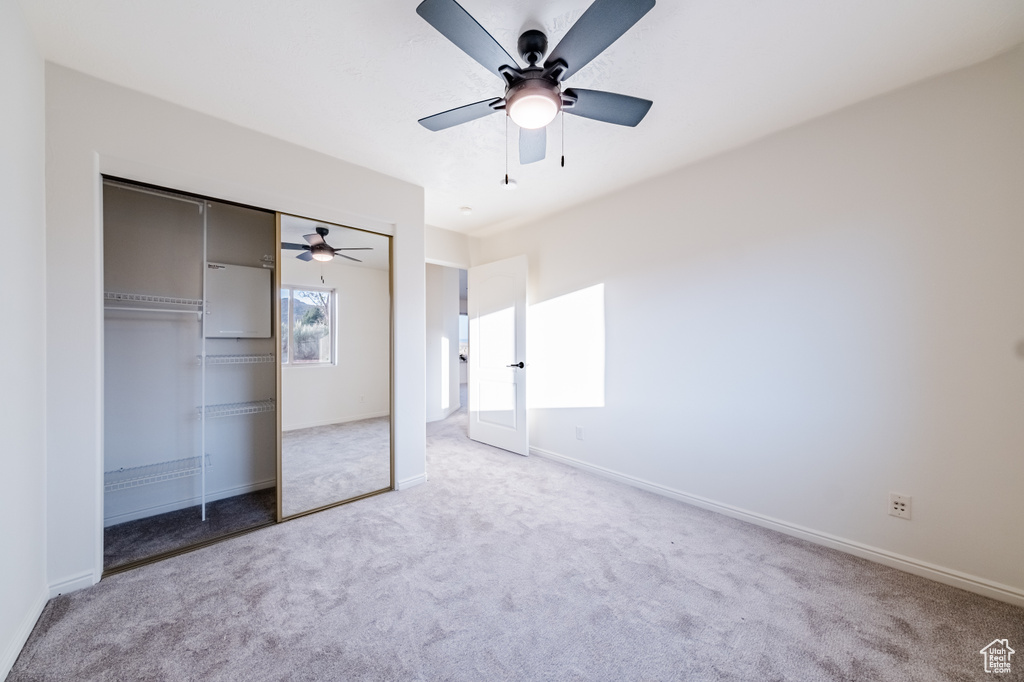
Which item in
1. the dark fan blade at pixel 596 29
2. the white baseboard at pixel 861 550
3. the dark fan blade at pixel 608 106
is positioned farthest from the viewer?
the white baseboard at pixel 861 550

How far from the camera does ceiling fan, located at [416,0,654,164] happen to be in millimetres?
1246

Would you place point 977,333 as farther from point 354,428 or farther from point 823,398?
point 354,428

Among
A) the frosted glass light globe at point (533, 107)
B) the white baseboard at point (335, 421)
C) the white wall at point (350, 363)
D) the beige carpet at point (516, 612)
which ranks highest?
the frosted glass light globe at point (533, 107)

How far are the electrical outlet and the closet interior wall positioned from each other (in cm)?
395

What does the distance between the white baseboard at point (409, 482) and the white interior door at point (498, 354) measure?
3.78 feet

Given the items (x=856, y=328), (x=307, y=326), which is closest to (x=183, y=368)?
(x=307, y=326)

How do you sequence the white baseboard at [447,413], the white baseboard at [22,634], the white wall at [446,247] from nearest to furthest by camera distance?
the white baseboard at [22,634], the white wall at [446,247], the white baseboard at [447,413]

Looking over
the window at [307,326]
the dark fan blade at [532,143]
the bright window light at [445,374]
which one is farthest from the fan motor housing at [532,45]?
the bright window light at [445,374]

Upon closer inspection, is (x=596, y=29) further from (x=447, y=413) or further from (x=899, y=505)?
(x=447, y=413)

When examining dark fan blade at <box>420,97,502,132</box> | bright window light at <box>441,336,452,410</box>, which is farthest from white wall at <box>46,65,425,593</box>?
bright window light at <box>441,336,452,410</box>

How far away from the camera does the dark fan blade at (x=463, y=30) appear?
1.22 m

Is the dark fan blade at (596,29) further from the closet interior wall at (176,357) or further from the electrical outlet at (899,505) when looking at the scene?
the electrical outlet at (899,505)

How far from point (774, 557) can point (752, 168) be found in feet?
8.04

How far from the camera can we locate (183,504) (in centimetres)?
270
